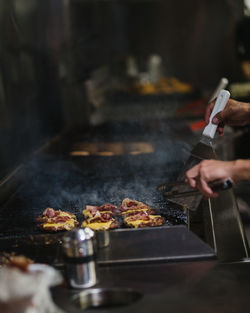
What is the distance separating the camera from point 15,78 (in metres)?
6.05

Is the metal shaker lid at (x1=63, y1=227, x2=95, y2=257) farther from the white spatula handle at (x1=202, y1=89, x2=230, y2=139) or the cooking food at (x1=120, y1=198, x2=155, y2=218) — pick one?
the white spatula handle at (x1=202, y1=89, x2=230, y2=139)

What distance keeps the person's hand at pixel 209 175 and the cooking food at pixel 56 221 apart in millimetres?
892

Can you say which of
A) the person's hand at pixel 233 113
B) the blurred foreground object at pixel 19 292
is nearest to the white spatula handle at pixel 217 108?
the person's hand at pixel 233 113

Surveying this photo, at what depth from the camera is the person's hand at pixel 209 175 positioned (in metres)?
2.20

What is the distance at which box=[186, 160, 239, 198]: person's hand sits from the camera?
2.20 m

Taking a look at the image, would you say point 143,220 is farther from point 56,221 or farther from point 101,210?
point 56,221

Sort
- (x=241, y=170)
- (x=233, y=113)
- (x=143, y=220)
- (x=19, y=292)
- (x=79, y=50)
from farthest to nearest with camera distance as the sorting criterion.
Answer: (x=79, y=50) → (x=233, y=113) → (x=143, y=220) → (x=241, y=170) → (x=19, y=292)

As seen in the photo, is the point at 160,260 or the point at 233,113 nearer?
the point at 160,260

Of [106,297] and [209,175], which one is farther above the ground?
[209,175]

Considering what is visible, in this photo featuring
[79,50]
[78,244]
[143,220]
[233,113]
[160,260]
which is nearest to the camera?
[78,244]

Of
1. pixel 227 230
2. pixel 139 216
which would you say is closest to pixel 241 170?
pixel 227 230

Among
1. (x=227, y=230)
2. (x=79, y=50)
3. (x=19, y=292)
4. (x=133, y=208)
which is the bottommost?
(x=227, y=230)

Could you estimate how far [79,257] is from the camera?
195cm

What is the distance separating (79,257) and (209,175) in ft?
2.28
